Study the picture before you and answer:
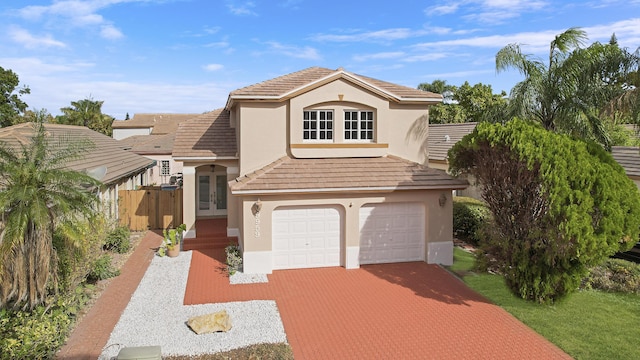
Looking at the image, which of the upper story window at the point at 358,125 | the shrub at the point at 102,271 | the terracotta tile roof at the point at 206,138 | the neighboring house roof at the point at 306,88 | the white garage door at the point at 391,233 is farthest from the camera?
the terracotta tile roof at the point at 206,138

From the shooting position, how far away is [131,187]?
28141 millimetres

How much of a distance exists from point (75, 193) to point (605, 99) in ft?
54.5

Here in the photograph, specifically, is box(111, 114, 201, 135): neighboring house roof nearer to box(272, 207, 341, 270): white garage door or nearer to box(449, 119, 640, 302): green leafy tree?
box(272, 207, 341, 270): white garage door

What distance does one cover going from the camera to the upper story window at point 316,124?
1777 cm

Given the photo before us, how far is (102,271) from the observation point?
14656mm

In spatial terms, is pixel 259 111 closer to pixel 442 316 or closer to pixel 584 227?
pixel 442 316

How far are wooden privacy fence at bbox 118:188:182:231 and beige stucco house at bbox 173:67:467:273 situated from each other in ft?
12.3

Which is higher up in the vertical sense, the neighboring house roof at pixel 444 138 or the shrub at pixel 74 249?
the neighboring house roof at pixel 444 138

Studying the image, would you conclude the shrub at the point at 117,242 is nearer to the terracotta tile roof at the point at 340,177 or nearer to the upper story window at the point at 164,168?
the terracotta tile roof at the point at 340,177

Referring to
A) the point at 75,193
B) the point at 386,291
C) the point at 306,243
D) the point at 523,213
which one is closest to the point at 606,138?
the point at 523,213

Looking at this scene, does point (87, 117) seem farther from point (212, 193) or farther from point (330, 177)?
point (330, 177)

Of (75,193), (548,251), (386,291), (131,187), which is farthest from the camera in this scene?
(131,187)

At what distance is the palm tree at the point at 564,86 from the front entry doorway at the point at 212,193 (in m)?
13.8

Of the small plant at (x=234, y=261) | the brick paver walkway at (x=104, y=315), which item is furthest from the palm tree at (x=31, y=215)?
the small plant at (x=234, y=261)
